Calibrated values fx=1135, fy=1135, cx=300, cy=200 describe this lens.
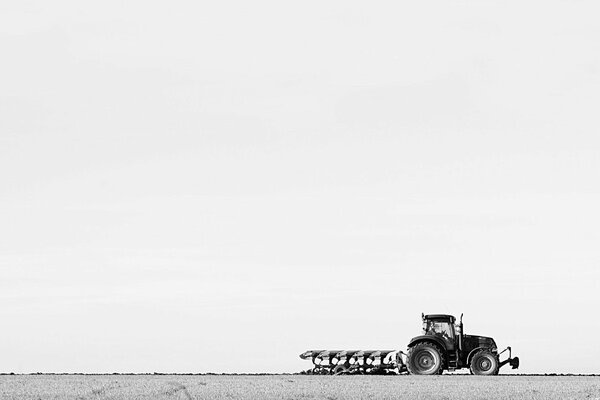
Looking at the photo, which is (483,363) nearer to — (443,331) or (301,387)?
(443,331)

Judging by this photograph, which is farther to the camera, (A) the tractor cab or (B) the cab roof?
(B) the cab roof

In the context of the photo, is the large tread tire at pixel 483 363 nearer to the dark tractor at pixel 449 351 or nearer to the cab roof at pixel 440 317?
the dark tractor at pixel 449 351

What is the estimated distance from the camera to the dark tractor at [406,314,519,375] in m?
47.0

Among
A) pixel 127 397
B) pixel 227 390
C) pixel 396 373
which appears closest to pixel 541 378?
pixel 396 373

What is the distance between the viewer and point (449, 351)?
47938 millimetres

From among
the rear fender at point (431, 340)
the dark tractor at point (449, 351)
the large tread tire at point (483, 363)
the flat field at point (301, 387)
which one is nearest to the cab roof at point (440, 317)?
the dark tractor at point (449, 351)

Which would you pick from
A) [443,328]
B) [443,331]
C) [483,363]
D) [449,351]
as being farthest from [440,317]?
[483,363]

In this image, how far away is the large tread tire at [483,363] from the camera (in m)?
46.8

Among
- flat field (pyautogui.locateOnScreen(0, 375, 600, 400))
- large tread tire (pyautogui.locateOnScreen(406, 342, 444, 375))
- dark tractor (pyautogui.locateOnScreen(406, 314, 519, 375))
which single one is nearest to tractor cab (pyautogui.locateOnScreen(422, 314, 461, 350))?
dark tractor (pyautogui.locateOnScreen(406, 314, 519, 375))

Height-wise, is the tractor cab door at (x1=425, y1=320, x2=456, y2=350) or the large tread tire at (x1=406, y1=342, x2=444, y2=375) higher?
the tractor cab door at (x1=425, y1=320, x2=456, y2=350)

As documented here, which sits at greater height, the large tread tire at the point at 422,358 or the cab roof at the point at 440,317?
the cab roof at the point at 440,317

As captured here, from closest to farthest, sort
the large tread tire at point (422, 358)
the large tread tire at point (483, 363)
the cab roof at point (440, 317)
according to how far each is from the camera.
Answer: the large tread tire at point (483, 363), the large tread tire at point (422, 358), the cab roof at point (440, 317)

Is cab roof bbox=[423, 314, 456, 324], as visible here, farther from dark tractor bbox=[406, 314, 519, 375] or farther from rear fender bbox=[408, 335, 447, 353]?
rear fender bbox=[408, 335, 447, 353]

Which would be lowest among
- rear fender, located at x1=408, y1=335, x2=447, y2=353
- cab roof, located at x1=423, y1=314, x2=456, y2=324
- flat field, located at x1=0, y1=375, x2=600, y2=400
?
flat field, located at x1=0, y1=375, x2=600, y2=400
